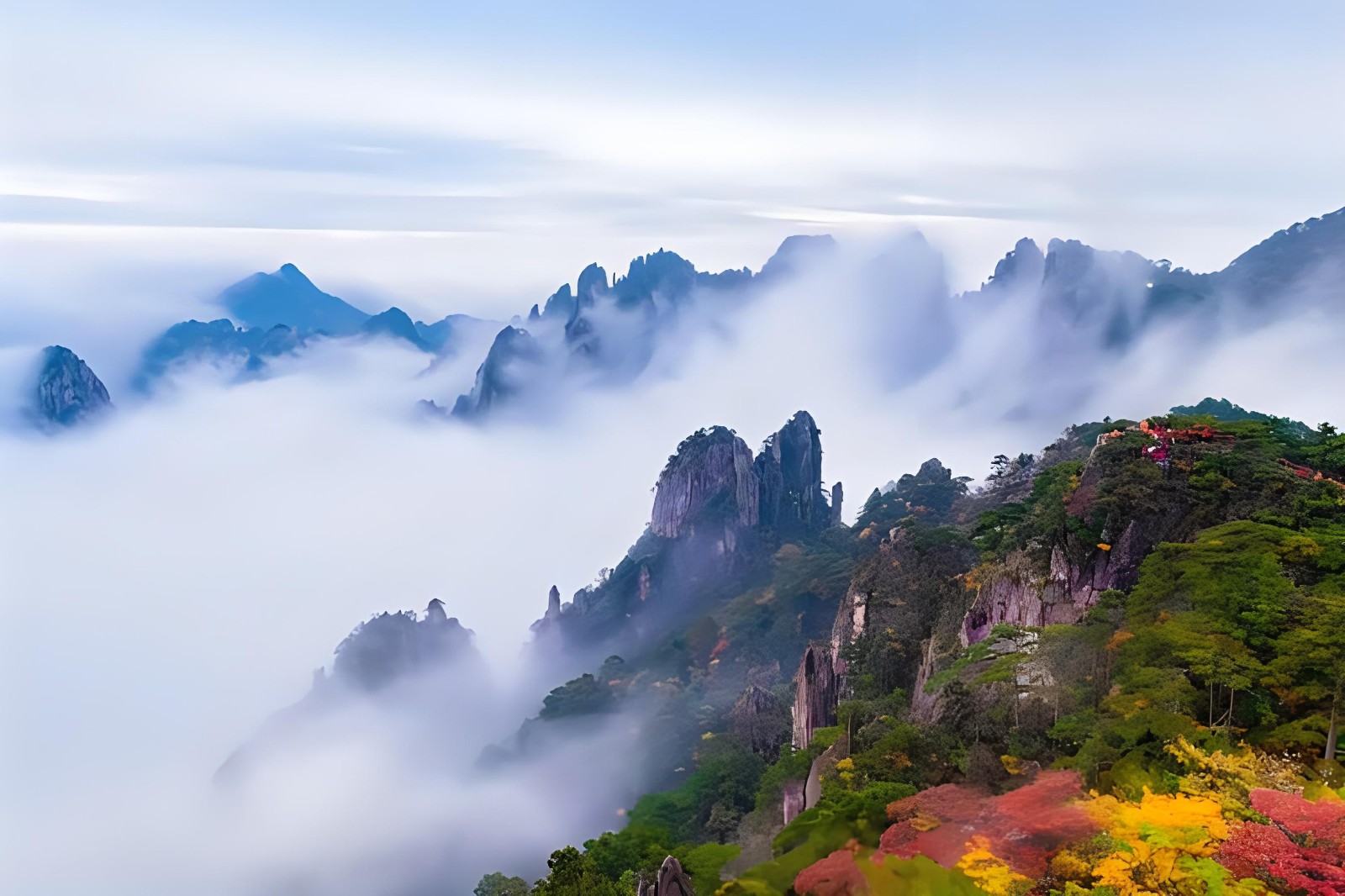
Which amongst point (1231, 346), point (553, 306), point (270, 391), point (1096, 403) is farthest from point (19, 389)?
point (1231, 346)

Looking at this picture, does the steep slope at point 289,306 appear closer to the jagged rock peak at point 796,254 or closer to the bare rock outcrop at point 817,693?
the jagged rock peak at point 796,254

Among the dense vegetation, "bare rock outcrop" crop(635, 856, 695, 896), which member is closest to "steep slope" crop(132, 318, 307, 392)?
the dense vegetation

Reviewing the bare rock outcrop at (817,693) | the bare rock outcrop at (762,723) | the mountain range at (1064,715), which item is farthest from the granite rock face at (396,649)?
the bare rock outcrop at (817,693)

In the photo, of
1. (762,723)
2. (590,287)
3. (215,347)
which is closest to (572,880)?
(762,723)

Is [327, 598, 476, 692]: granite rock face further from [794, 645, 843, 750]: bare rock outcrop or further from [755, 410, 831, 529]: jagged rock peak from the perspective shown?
[794, 645, 843, 750]: bare rock outcrop

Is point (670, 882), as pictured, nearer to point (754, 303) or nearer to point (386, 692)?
point (386, 692)

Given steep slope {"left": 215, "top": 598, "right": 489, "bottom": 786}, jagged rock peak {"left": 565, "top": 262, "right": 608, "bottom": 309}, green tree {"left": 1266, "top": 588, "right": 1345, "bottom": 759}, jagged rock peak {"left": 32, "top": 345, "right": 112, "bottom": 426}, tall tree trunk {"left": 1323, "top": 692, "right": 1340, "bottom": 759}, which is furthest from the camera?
jagged rock peak {"left": 565, "top": 262, "right": 608, "bottom": 309}
